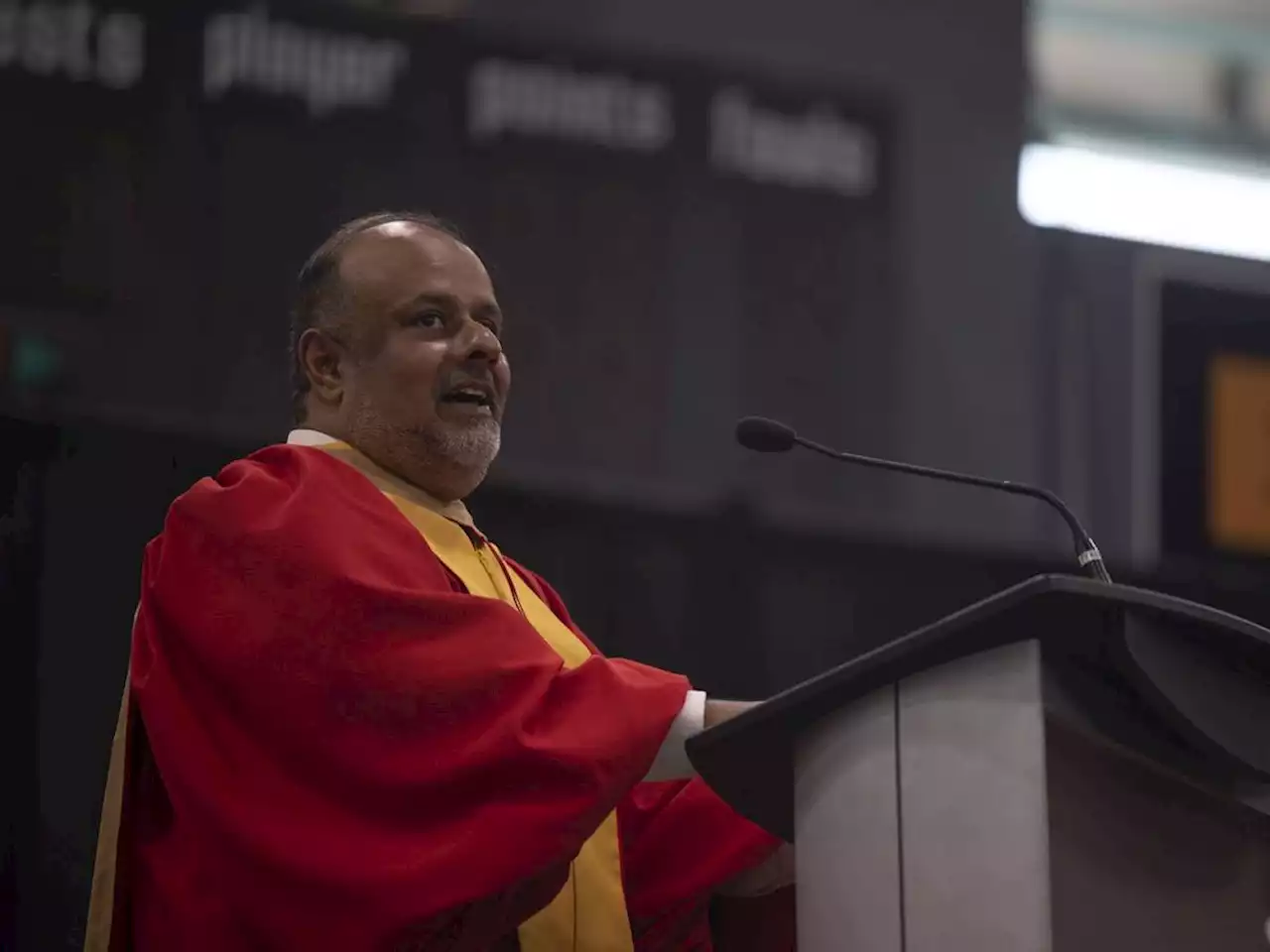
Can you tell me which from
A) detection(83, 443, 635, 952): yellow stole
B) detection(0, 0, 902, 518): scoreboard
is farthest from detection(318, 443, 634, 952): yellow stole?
detection(0, 0, 902, 518): scoreboard

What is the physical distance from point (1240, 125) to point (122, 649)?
4.43 meters

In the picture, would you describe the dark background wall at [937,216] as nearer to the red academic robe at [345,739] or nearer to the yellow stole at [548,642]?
the yellow stole at [548,642]

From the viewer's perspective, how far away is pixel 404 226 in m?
2.21

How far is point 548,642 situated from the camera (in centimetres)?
205

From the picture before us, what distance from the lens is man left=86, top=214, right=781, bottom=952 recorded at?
5.39ft

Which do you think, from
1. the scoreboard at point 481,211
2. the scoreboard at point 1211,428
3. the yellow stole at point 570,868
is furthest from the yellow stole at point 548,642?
the scoreboard at point 1211,428

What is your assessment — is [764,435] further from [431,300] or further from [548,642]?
[431,300]

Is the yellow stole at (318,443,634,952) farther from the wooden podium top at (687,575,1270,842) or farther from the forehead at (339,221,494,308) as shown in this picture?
the wooden podium top at (687,575,1270,842)

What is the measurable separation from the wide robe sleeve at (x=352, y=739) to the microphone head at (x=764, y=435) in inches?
10.5

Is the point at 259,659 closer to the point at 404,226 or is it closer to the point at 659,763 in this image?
the point at 659,763

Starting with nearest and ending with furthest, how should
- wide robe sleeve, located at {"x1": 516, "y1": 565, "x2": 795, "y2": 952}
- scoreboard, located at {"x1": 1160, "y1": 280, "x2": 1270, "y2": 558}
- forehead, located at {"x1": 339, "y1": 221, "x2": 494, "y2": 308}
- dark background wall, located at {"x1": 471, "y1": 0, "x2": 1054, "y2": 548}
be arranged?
wide robe sleeve, located at {"x1": 516, "y1": 565, "x2": 795, "y2": 952} < forehead, located at {"x1": 339, "y1": 221, "x2": 494, "y2": 308} < dark background wall, located at {"x1": 471, "y1": 0, "x2": 1054, "y2": 548} < scoreboard, located at {"x1": 1160, "y1": 280, "x2": 1270, "y2": 558}

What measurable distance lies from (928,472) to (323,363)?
750mm

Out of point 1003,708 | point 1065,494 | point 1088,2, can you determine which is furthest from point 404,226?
point 1088,2

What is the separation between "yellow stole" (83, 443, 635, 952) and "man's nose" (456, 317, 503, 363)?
0.16m
